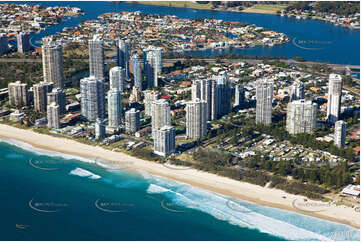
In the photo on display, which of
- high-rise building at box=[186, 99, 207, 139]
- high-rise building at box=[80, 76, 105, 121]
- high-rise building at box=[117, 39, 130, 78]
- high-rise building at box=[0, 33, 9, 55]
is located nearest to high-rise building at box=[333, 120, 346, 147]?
high-rise building at box=[186, 99, 207, 139]

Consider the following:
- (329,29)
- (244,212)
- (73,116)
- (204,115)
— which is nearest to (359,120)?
(204,115)

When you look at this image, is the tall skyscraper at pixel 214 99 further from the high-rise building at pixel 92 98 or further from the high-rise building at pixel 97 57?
the high-rise building at pixel 97 57

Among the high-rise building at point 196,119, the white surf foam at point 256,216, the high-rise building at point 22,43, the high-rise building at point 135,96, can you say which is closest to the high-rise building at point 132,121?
the high-rise building at point 196,119

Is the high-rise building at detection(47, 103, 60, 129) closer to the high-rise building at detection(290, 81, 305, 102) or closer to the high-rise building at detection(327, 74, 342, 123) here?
the high-rise building at detection(290, 81, 305, 102)

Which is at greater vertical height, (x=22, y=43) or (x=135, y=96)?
(x=22, y=43)

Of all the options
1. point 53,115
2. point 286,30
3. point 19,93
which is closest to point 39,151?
point 53,115

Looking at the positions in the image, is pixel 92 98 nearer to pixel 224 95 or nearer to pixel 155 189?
pixel 224 95

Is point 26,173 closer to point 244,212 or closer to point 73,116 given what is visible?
point 73,116
